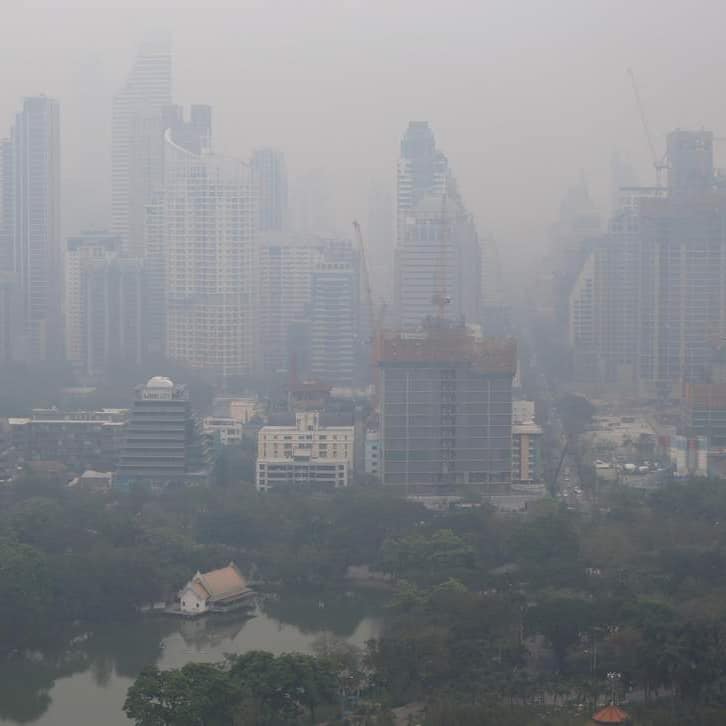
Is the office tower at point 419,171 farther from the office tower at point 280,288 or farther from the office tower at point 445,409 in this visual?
the office tower at point 445,409

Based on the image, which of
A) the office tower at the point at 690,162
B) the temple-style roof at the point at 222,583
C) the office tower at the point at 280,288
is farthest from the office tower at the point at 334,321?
the temple-style roof at the point at 222,583

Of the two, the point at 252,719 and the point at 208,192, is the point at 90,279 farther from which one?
the point at 252,719

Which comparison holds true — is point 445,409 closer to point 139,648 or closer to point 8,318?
point 139,648

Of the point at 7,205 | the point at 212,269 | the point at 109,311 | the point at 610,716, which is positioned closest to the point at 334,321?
the point at 212,269

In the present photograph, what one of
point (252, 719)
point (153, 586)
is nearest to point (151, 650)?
point (153, 586)

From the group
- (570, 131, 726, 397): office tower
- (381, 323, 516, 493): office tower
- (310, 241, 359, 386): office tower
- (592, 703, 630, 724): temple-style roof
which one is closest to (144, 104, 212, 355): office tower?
(310, 241, 359, 386): office tower

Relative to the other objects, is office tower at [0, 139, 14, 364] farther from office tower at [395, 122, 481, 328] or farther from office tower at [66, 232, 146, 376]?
office tower at [395, 122, 481, 328]
